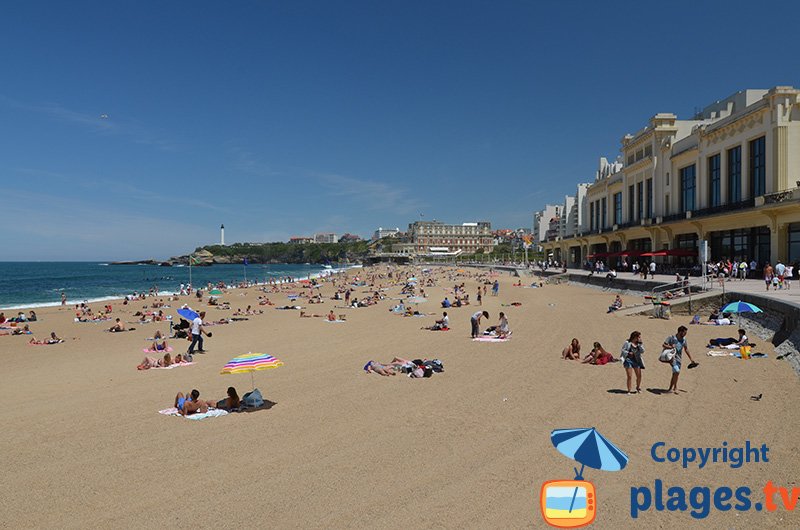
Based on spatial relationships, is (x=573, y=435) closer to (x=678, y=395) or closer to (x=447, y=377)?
(x=678, y=395)

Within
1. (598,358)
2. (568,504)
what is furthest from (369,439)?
(598,358)

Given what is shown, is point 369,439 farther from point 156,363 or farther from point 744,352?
point 744,352

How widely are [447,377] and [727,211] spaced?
26.3 metres

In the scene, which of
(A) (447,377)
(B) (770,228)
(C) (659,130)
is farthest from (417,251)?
(A) (447,377)

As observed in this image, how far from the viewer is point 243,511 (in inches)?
202

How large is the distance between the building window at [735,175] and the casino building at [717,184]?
0.19 feet

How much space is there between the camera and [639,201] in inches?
1732

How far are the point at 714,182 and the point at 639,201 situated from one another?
11.9 meters

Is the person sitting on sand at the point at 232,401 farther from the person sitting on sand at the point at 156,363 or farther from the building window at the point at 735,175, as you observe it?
the building window at the point at 735,175

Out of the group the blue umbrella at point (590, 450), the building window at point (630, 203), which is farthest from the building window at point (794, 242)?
the blue umbrella at point (590, 450)

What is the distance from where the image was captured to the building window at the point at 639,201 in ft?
141

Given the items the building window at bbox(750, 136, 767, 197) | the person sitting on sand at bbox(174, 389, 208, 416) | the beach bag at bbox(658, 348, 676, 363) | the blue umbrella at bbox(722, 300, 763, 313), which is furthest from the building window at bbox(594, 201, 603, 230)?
the person sitting on sand at bbox(174, 389, 208, 416)

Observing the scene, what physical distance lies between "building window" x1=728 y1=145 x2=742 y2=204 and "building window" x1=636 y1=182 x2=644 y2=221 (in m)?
12.7

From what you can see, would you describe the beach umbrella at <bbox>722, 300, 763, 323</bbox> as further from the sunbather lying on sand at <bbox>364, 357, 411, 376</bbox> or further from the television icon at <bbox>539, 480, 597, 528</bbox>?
the television icon at <bbox>539, 480, 597, 528</bbox>
